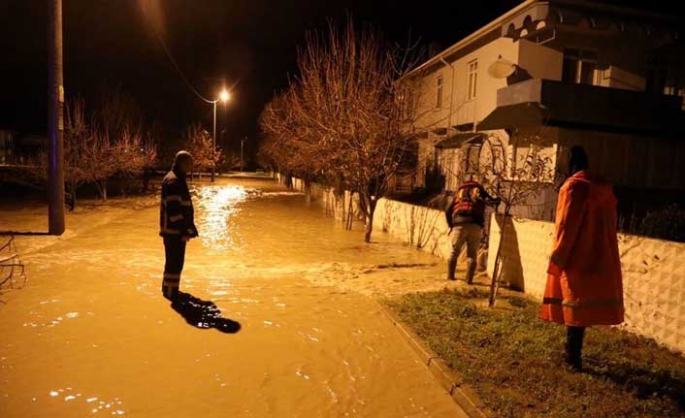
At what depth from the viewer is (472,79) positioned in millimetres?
20516

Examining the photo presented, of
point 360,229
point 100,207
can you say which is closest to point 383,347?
point 360,229

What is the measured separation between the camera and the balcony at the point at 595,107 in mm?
14984

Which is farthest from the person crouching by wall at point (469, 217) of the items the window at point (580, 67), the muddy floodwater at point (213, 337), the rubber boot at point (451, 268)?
the window at point (580, 67)

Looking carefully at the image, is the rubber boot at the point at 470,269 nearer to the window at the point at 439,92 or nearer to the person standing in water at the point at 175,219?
the person standing in water at the point at 175,219

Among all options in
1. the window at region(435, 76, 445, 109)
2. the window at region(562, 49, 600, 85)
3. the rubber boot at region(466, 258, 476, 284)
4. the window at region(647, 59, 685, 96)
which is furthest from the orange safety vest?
the window at region(435, 76, 445, 109)

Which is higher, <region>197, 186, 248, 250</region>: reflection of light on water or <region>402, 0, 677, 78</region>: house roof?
<region>402, 0, 677, 78</region>: house roof

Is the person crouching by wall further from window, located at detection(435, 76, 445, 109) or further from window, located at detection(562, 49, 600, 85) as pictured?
window, located at detection(435, 76, 445, 109)

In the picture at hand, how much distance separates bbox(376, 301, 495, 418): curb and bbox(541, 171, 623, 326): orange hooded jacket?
3.41 feet

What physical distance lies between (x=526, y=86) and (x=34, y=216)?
16.4 m

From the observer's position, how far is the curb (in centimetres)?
369

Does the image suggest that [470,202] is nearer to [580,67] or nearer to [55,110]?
[55,110]

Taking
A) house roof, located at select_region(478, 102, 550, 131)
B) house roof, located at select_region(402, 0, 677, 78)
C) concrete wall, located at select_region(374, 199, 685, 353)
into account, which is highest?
house roof, located at select_region(402, 0, 677, 78)

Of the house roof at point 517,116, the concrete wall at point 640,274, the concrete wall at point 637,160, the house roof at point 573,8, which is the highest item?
the house roof at point 573,8

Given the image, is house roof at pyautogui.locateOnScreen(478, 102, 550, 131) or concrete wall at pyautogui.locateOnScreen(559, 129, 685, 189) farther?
concrete wall at pyautogui.locateOnScreen(559, 129, 685, 189)
